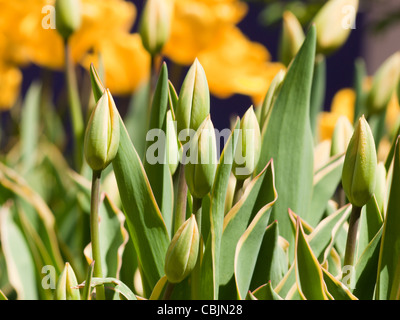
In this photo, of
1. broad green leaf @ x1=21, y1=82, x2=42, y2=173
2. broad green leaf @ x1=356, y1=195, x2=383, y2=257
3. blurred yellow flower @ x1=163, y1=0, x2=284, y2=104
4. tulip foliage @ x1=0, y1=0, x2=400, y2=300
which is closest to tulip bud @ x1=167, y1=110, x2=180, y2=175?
tulip foliage @ x1=0, y1=0, x2=400, y2=300

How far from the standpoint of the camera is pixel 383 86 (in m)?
0.41

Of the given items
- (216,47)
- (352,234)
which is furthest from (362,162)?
(216,47)

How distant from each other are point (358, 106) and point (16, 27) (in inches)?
16.5

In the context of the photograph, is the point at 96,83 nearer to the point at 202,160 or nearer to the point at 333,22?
the point at 202,160

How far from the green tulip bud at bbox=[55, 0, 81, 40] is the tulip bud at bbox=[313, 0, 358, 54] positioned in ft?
0.53

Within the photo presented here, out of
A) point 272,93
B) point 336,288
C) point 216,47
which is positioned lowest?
point 336,288

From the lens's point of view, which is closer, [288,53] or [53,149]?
[288,53]

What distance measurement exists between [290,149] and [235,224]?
0.20 feet

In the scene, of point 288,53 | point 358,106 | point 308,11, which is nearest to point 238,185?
point 288,53

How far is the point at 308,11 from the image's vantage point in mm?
1025

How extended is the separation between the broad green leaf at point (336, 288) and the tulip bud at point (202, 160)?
0.23 ft
